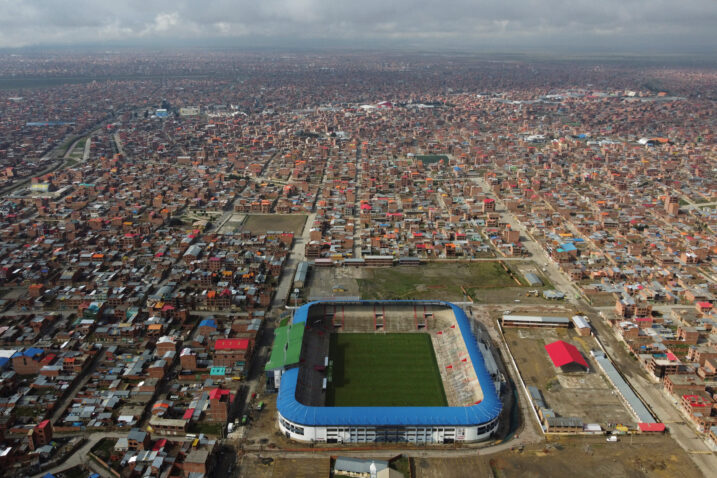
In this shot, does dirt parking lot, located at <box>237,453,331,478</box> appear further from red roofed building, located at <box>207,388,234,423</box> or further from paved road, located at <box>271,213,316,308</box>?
paved road, located at <box>271,213,316,308</box>

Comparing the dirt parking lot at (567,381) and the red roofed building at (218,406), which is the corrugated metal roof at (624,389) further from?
the red roofed building at (218,406)

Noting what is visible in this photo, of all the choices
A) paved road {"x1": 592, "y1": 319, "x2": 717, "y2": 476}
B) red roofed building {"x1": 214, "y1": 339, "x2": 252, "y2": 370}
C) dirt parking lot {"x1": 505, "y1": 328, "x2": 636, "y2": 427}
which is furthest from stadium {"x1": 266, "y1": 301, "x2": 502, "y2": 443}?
paved road {"x1": 592, "y1": 319, "x2": 717, "y2": 476}

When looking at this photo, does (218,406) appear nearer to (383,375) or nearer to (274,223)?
(383,375)

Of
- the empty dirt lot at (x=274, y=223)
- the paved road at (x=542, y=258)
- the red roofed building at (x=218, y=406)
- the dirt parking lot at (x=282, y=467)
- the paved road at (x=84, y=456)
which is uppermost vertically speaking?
the red roofed building at (x=218, y=406)

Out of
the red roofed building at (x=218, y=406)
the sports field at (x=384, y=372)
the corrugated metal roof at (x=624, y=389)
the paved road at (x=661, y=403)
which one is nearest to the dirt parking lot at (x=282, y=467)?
the red roofed building at (x=218, y=406)

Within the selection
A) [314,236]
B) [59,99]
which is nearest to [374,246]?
[314,236]

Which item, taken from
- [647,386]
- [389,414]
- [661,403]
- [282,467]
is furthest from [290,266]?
[661,403]
